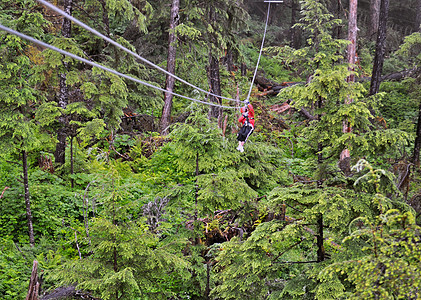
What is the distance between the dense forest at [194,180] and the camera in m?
4.67

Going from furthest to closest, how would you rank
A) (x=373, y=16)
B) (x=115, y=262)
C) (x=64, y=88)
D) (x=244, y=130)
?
(x=373, y=16)
(x=64, y=88)
(x=244, y=130)
(x=115, y=262)

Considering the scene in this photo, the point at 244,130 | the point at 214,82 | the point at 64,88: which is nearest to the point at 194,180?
the point at 244,130

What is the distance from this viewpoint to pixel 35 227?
28.6 ft

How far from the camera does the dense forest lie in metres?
4.67

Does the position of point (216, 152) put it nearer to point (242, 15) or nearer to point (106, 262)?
point (106, 262)

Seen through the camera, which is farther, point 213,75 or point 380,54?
point 380,54

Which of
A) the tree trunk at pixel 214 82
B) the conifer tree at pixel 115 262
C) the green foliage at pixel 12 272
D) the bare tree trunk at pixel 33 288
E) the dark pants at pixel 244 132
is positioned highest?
the tree trunk at pixel 214 82

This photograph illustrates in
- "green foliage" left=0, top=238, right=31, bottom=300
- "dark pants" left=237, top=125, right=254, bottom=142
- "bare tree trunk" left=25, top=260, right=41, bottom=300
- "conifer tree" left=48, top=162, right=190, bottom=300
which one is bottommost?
"green foliage" left=0, top=238, right=31, bottom=300

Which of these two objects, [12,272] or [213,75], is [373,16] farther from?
[12,272]

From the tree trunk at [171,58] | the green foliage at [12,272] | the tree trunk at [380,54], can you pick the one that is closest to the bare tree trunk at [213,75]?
the tree trunk at [171,58]

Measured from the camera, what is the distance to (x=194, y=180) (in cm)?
1020

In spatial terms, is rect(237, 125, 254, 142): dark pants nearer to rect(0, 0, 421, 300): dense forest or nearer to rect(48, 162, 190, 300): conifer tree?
rect(0, 0, 421, 300): dense forest

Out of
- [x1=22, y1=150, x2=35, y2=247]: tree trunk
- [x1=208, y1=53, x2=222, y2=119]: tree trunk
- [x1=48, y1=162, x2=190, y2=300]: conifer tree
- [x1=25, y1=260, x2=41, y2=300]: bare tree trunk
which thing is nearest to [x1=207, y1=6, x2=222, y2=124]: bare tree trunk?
[x1=208, y1=53, x2=222, y2=119]: tree trunk

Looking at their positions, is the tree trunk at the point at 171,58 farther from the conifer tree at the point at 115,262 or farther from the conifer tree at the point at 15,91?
the conifer tree at the point at 115,262
